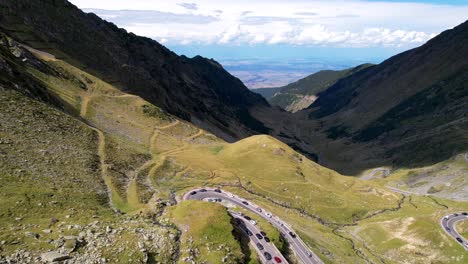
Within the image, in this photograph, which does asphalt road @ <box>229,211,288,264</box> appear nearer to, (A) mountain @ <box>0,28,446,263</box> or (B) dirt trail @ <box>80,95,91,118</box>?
(A) mountain @ <box>0,28,446,263</box>

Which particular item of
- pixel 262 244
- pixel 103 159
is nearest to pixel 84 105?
pixel 103 159

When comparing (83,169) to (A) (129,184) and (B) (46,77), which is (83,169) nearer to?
(A) (129,184)

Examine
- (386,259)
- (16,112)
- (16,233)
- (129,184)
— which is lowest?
(386,259)

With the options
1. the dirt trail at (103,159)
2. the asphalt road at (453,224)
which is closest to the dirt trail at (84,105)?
the dirt trail at (103,159)

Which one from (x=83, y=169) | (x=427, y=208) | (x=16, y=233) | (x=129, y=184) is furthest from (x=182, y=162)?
(x=427, y=208)

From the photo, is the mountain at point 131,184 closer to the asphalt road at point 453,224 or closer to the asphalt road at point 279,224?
the asphalt road at point 279,224
